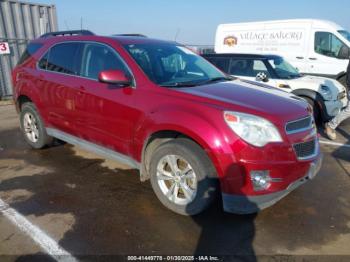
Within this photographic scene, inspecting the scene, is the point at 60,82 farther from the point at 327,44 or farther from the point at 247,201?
the point at 327,44

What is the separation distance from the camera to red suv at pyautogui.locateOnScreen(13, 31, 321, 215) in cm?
305

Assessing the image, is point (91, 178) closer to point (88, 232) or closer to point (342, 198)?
point (88, 232)

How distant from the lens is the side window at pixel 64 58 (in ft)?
14.8

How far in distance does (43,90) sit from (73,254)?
2862mm

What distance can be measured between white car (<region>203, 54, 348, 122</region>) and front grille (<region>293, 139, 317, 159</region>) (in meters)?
4.11

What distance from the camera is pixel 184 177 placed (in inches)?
134

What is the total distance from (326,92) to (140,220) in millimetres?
5452

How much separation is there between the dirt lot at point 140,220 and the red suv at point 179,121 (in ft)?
0.95

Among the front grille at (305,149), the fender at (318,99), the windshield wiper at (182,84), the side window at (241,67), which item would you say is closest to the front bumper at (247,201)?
the front grille at (305,149)

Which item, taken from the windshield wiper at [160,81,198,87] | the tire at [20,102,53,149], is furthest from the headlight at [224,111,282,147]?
the tire at [20,102,53,149]

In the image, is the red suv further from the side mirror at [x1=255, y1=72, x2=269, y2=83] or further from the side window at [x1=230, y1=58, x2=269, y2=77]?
the side window at [x1=230, y1=58, x2=269, y2=77]

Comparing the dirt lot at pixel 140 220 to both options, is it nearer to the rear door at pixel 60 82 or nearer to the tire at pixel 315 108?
the rear door at pixel 60 82

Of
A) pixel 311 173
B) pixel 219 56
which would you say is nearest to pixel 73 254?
pixel 311 173

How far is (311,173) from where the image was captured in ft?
11.1
